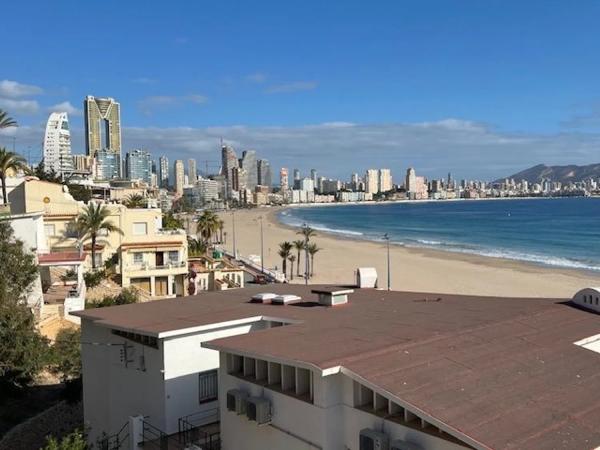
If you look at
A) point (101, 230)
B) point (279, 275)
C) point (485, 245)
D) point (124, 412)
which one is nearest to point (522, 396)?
point (124, 412)

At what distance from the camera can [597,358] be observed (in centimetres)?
993

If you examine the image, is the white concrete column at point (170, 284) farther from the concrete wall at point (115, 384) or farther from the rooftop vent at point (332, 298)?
the rooftop vent at point (332, 298)

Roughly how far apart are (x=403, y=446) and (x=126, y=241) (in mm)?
37849

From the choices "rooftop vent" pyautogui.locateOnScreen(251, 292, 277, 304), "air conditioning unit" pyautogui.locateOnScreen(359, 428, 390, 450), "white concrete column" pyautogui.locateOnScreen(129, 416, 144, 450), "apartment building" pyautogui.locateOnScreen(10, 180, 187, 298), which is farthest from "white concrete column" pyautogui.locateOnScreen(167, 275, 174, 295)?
"air conditioning unit" pyautogui.locateOnScreen(359, 428, 390, 450)

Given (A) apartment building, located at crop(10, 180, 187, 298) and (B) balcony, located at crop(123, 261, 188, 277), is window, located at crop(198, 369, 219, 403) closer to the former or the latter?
(A) apartment building, located at crop(10, 180, 187, 298)

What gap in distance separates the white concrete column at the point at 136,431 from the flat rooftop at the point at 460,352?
6.81 ft

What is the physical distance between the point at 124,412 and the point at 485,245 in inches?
3369

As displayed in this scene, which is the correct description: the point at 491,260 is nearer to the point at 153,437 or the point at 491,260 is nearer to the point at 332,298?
the point at 332,298

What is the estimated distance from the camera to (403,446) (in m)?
8.16

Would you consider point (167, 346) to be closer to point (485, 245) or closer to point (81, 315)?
point (81, 315)

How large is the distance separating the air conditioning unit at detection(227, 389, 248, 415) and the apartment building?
29.2m

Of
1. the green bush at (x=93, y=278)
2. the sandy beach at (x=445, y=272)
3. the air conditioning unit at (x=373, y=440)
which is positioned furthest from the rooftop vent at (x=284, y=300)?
the sandy beach at (x=445, y=272)

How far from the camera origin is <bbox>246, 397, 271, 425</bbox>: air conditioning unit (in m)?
10.1

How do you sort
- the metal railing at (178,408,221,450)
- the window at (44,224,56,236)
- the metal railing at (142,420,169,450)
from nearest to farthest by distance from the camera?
the metal railing at (178,408,221,450) → the metal railing at (142,420,169,450) → the window at (44,224,56,236)
